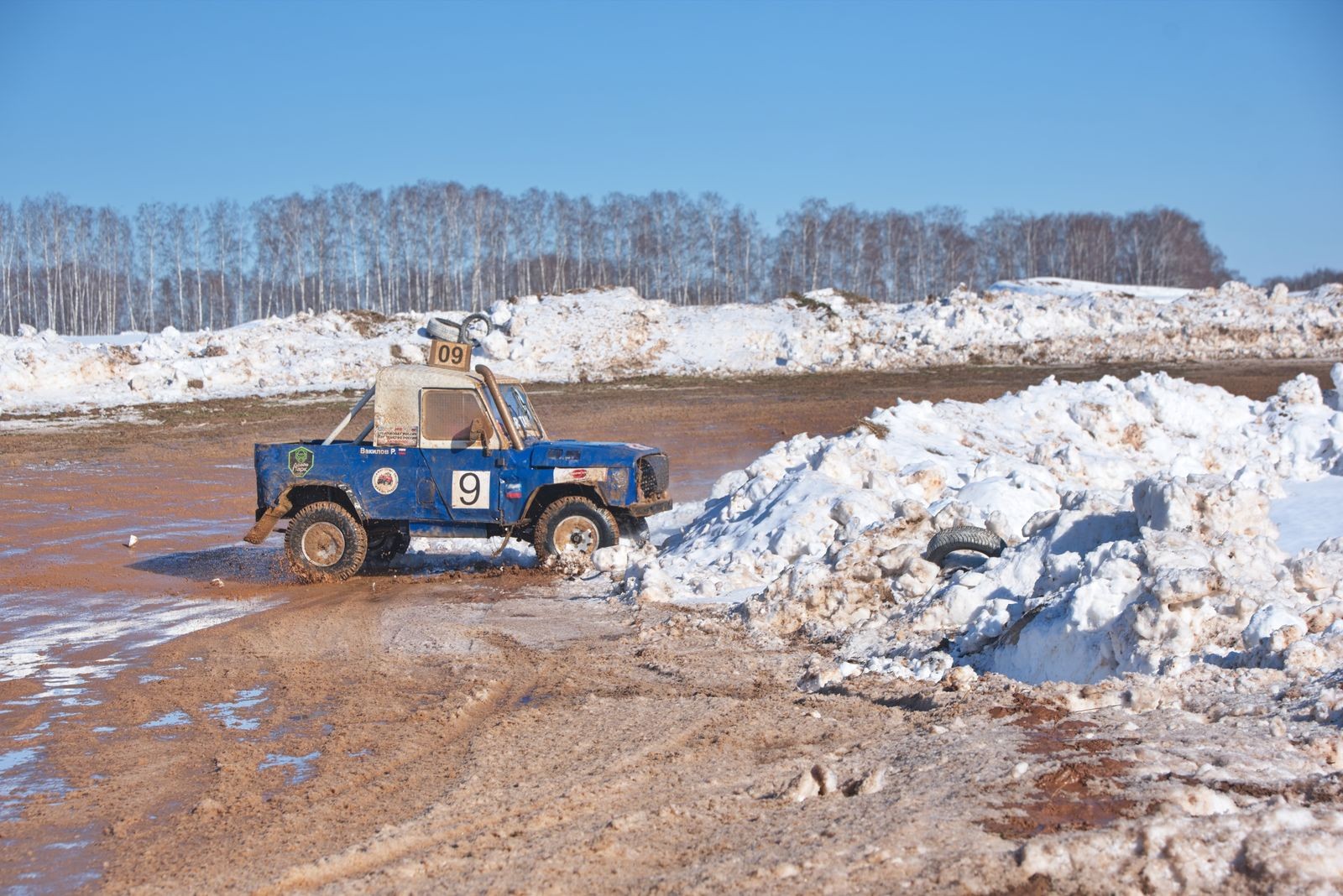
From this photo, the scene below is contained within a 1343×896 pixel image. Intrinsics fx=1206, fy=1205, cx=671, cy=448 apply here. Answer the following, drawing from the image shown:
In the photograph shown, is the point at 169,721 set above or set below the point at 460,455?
below

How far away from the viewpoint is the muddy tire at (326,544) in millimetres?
12203

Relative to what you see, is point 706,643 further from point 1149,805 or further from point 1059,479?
point 1059,479

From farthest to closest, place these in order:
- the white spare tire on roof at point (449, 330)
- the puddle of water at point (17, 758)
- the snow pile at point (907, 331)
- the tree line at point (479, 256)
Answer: the tree line at point (479, 256) → the snow pile at point (907, 331) → the white spare tire on roof at point (449, 330) → the puddle of water at point (17, 758)

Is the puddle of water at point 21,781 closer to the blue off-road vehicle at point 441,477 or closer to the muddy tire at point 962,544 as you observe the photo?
the blue off-road vehicle at point 441,477

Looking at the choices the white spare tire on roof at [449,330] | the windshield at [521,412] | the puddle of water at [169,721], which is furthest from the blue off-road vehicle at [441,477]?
the puddle of water at [169,721]

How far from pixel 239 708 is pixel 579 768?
8.98ft

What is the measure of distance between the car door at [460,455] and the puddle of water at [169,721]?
4.99 metres

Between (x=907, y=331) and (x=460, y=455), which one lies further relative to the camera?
(x=907, y=331)

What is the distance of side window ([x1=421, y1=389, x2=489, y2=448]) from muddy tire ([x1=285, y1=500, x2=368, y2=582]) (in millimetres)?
1150

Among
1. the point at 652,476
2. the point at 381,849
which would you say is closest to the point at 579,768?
the point at 381,849

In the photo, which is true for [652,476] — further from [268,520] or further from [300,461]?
[268,520]

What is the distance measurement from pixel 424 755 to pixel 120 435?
79.2ft

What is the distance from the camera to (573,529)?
1227 centimetres

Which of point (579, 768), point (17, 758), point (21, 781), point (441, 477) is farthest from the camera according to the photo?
point (441, 477)
